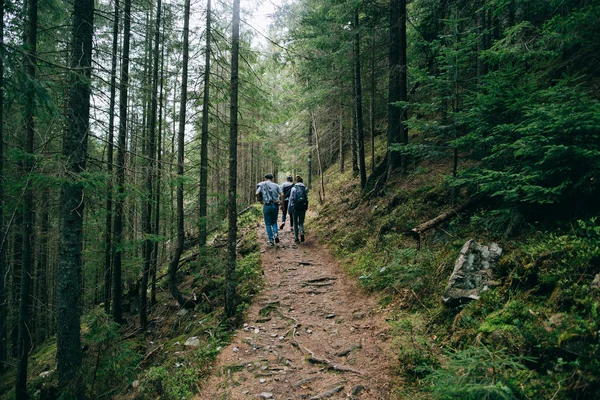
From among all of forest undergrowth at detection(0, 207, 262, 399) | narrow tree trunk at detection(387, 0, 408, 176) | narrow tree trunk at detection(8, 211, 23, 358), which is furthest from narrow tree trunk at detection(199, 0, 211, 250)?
narrow tree trunk at detection(387, 0, 408, 176)

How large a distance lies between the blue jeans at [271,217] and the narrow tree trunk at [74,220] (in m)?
5.55

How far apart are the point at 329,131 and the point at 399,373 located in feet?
58.2

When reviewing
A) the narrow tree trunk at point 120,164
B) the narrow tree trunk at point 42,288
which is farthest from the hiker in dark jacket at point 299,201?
the narrow tree trunk at point 42,288

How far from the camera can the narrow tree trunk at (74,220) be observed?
5.09 meters

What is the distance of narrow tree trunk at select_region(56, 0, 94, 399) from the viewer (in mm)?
5086

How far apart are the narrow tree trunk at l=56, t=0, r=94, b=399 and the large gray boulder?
6546mm

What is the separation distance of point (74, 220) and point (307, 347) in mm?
4912

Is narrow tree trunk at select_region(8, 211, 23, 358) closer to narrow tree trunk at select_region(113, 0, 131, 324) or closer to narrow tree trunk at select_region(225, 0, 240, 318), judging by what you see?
narrow tree trunk at select_region(113, 0, 131, 324)

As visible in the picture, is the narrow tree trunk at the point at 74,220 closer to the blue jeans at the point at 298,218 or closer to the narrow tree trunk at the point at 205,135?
the narrow tree trunk at the point at 205,135

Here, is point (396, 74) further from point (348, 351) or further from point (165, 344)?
point (165, 344)

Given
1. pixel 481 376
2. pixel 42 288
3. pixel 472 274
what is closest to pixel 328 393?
pixel 481 376

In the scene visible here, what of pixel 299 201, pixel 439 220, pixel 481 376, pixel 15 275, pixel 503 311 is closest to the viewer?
pixel 481 376

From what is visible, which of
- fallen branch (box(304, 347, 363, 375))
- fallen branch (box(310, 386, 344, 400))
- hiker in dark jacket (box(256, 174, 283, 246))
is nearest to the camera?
fallen branch (box(310, 386, 344, 400))

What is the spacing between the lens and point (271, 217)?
10.1m
